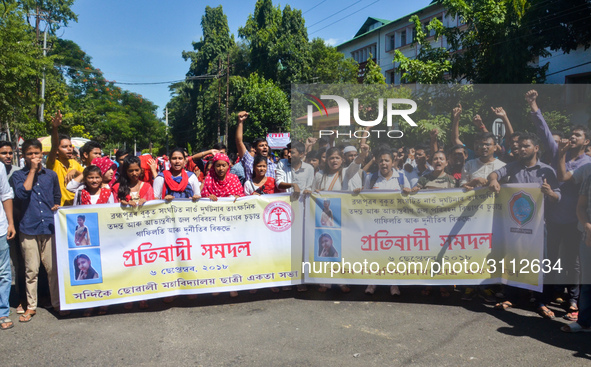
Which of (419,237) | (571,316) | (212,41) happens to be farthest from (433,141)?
(212,41)

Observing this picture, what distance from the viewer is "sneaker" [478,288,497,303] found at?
5410 mm

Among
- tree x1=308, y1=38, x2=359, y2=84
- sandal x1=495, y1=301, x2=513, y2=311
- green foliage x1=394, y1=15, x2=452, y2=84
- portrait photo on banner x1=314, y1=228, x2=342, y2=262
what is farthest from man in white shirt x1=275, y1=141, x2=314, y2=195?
tree x1=308, y1=38, x2=359, y2=84

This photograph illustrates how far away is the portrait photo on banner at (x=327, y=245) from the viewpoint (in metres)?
5.53

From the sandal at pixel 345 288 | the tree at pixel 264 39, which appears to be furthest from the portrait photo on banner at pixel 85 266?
the tree at pixel 264 39

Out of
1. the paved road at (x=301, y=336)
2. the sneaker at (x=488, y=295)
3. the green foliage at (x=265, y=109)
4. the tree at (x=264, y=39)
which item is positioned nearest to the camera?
the paved road at (x=301, y=336)

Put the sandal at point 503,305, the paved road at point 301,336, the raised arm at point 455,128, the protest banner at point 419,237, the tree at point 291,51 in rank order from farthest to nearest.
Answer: the tree at point 291,51
the raised arm at point 455,128
the protest banner at point 419,237
the sandal at point 503,305
the paved road at point 301,336

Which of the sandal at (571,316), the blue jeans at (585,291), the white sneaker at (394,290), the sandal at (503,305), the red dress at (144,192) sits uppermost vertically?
the red dress at (144,192)

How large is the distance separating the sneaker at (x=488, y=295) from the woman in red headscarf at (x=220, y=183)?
3.24 metres

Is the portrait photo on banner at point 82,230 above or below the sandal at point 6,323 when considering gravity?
above

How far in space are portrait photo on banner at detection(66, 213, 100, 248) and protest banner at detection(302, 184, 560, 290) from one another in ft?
7.96

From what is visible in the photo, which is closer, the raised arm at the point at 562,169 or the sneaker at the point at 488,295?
the raised arm at the point at 562,169

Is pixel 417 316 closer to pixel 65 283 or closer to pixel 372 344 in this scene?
pixel 372 344

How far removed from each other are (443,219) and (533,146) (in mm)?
1293

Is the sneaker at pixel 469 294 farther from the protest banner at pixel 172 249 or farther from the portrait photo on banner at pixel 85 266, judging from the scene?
the portrait photo on banner at pixel 85 266
